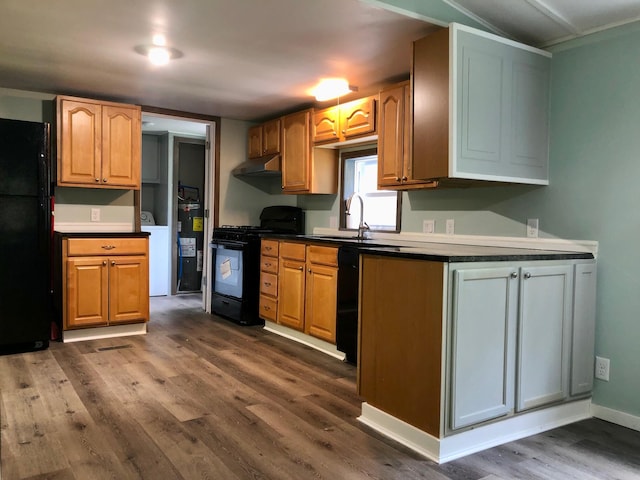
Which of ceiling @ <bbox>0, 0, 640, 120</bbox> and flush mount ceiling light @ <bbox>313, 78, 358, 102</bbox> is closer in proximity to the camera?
ceiling @ <bbox>0, 0, 640, 120</bbox>

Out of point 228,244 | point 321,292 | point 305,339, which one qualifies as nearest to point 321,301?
point 321,292

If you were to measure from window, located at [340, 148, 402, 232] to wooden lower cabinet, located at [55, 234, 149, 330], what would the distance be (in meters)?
1.92

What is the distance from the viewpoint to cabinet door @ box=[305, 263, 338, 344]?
3.91 meters

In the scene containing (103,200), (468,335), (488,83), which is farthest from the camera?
(103,200)

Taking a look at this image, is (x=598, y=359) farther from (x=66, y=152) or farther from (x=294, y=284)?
(x=66, y=152)

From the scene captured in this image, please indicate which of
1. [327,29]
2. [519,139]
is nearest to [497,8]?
[519,139]

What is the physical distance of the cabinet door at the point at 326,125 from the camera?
4402mm

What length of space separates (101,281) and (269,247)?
150 cm

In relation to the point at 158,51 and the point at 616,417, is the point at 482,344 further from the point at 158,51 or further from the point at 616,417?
the point at 158,51

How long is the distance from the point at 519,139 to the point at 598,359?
133 cm

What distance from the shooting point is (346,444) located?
2385 mm

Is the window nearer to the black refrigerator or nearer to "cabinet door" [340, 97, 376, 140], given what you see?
"cabinet door" [340, 97, 376, 140]

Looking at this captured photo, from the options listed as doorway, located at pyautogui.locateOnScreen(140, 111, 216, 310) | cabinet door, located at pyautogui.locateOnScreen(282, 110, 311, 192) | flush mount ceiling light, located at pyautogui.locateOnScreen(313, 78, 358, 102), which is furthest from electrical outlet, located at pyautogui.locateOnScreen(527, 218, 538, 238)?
doorway, located at pyautogui.locateOnScreen(140, 111, 216, 310)

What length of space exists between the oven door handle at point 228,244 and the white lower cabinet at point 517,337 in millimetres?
2994
